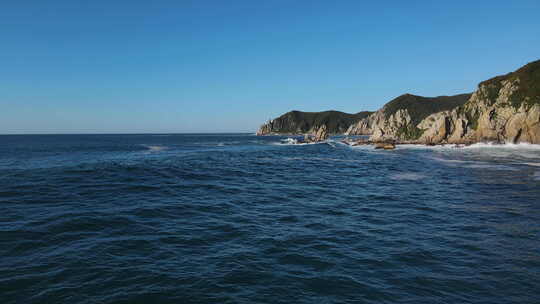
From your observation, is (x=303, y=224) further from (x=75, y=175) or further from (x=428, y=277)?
(x=75, y=175)

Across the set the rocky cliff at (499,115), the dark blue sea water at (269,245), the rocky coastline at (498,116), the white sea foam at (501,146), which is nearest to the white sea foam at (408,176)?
the dark blue sea water at (269,245)

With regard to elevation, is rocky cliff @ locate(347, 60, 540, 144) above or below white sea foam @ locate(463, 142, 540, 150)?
above

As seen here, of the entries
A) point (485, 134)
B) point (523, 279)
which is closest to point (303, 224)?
Result: point (523, 279)

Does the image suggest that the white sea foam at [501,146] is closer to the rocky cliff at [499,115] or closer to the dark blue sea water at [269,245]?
the rocky cliff at [499,115]

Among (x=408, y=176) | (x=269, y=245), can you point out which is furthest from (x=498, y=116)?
(x=269, y=245)

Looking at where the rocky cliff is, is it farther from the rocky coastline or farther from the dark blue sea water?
the dark blue sea water

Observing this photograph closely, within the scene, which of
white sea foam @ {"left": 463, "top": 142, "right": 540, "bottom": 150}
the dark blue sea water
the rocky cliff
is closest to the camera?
the dark blue sea water

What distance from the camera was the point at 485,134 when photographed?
339 ft

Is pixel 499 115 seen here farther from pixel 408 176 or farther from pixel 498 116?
pixel 408 176

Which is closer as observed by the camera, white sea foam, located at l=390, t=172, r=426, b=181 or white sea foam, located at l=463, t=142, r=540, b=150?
white sea foam, located at l=390, t=172, r=426, b=181

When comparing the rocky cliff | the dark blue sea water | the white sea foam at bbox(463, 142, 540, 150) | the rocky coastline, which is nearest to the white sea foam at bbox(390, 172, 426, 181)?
the dark blue sea water

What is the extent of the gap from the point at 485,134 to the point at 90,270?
416ft

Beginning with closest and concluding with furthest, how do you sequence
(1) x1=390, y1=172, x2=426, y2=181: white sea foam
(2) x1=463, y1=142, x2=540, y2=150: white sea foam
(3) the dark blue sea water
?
(3) the dark blue sea water, (1) x1=390, y1=172, x2=426, y2=181: white sea foam, (2) x1=463, y1=142, x2=540, y2=150: white sea foam

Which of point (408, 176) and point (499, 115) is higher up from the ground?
point (499, 115)
